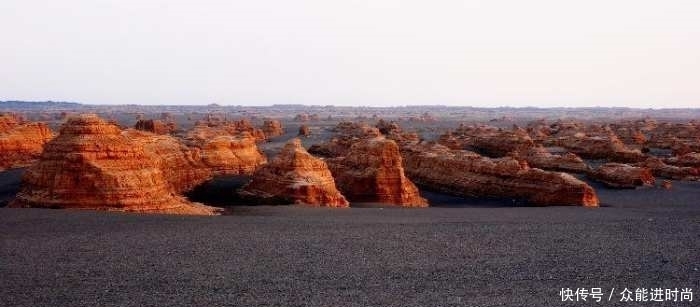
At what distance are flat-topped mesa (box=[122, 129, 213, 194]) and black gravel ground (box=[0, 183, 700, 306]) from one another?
11.3m

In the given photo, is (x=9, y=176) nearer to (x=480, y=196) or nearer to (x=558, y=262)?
(x=480, y=196)

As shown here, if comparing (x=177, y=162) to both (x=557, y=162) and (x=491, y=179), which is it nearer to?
(x=491, y=179)

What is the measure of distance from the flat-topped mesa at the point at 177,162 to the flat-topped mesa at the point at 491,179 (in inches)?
574

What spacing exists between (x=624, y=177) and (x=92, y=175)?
3432 cm

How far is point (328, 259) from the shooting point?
1435cm

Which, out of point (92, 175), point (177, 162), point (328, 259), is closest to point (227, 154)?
point (177, 162)

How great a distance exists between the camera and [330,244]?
52.6 feet

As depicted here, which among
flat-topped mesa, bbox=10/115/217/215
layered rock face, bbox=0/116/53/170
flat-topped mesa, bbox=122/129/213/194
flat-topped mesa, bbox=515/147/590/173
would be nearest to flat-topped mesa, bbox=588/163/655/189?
flat-topped mesa, bbox=515/147/590/173

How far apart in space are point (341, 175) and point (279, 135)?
71.0 metres

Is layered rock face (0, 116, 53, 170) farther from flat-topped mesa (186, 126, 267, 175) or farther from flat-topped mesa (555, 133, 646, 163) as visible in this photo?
flat-topped mesa (555, 133, 646, 163)

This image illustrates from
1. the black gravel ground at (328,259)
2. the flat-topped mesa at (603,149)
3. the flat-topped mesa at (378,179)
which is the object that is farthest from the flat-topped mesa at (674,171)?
the black gravel ground at (328,259)

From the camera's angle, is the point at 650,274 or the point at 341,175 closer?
the point at 650,274

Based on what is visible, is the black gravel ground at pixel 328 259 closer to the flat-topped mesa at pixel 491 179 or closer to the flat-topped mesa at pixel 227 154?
the flat-topped mesa at pixel 491 179

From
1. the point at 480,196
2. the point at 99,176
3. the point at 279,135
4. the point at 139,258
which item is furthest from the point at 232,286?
the point at 279,135
